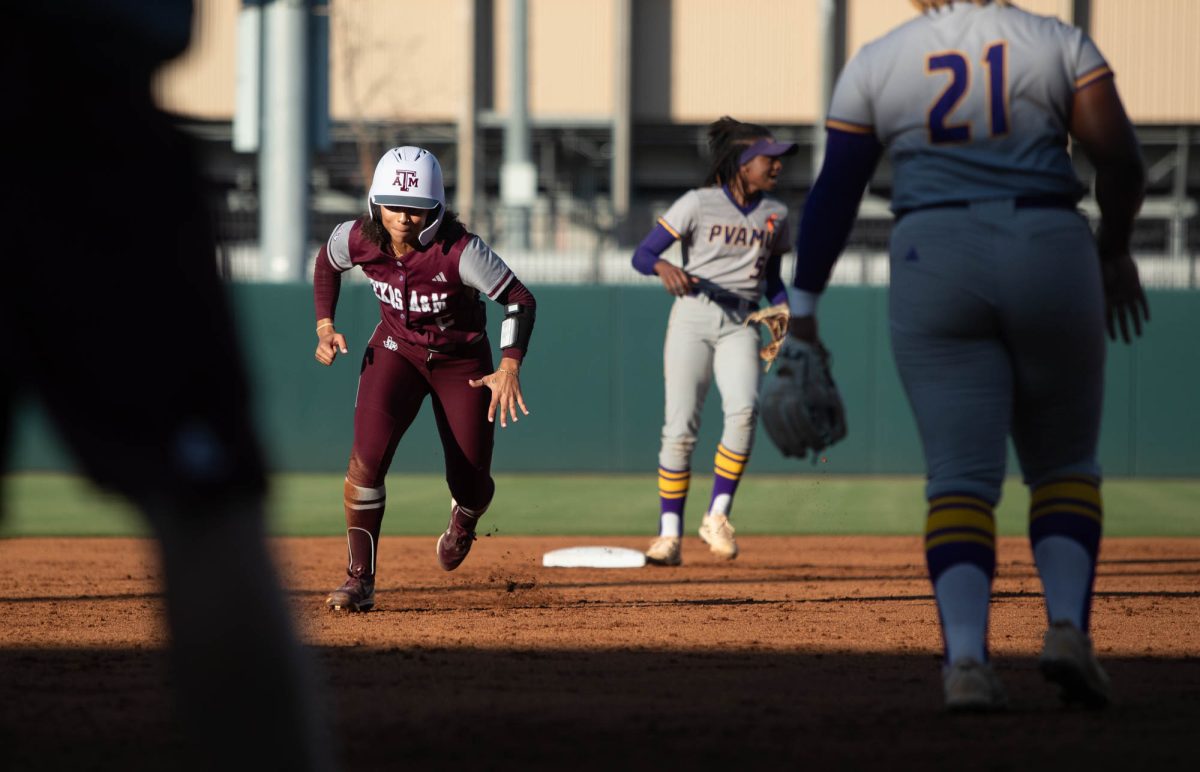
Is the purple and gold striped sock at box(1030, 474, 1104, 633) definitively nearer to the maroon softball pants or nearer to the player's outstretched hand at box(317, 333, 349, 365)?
the maroon softball pants

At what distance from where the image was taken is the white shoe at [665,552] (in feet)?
25.6

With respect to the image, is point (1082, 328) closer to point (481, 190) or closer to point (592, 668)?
point (592, 668)

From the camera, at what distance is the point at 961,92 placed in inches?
142

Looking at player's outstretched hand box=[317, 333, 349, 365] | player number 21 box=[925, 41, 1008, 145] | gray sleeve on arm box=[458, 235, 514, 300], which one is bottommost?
player's outstretched hand box=[317, 333, 349, 365]

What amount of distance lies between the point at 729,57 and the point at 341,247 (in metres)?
21.2

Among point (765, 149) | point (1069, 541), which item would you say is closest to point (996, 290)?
point (1069, 541)

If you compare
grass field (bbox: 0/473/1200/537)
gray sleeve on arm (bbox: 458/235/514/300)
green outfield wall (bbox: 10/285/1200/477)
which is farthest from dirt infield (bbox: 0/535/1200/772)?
green outfield wall (bbox: 10/285/1200/477)

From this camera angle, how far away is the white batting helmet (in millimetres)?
5637

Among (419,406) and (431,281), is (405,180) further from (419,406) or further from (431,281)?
(419,406)

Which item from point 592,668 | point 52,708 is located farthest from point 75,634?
point 592,668

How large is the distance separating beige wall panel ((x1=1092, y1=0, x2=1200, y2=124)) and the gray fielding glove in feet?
75.1

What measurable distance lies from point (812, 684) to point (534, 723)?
970 mm

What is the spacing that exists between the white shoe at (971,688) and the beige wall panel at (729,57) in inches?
921

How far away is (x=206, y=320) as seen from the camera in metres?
1.70
